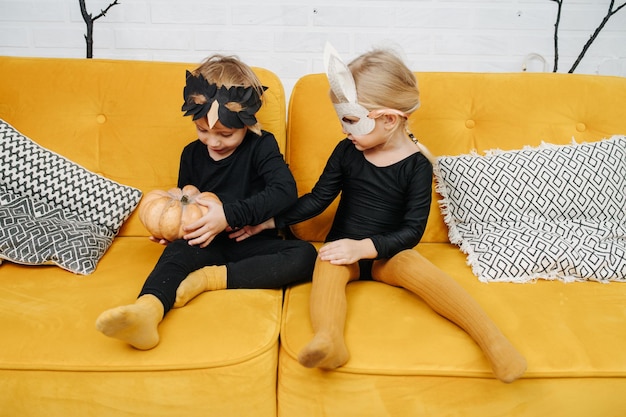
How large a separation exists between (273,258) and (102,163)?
0.74 metres

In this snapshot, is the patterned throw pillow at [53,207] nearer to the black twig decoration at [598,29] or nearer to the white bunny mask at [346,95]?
the white bunny mask at [346,95]

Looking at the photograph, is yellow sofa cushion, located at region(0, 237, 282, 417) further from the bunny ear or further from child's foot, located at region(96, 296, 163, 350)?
the bunny ear

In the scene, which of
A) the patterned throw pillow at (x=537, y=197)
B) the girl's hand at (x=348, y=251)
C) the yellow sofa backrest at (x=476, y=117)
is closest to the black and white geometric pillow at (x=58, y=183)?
the yellow sofa backrest at (x=476, y=117)

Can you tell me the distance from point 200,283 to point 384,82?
75 centimetres

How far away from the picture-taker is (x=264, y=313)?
1.37 metres

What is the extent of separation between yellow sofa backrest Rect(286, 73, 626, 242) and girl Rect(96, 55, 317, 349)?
0.19 meters

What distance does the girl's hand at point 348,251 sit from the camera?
4.89 feet

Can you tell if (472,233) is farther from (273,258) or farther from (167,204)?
(167,204)

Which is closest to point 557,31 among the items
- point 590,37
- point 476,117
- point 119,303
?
point 590,37

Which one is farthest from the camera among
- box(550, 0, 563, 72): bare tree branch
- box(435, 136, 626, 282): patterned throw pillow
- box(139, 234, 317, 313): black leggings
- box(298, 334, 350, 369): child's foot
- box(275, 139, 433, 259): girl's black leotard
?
box(550, 0, 563, 72): bare tree branch

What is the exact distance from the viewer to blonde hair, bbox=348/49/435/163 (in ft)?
4.92

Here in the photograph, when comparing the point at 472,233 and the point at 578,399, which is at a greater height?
the point at 472,233

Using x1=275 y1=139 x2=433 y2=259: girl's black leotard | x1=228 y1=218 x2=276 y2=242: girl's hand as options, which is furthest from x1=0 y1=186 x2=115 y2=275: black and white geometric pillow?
x1=275 y1=139 x2=433 y2=259: girl's black leotard

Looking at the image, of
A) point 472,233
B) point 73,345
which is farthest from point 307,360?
point 472,233
